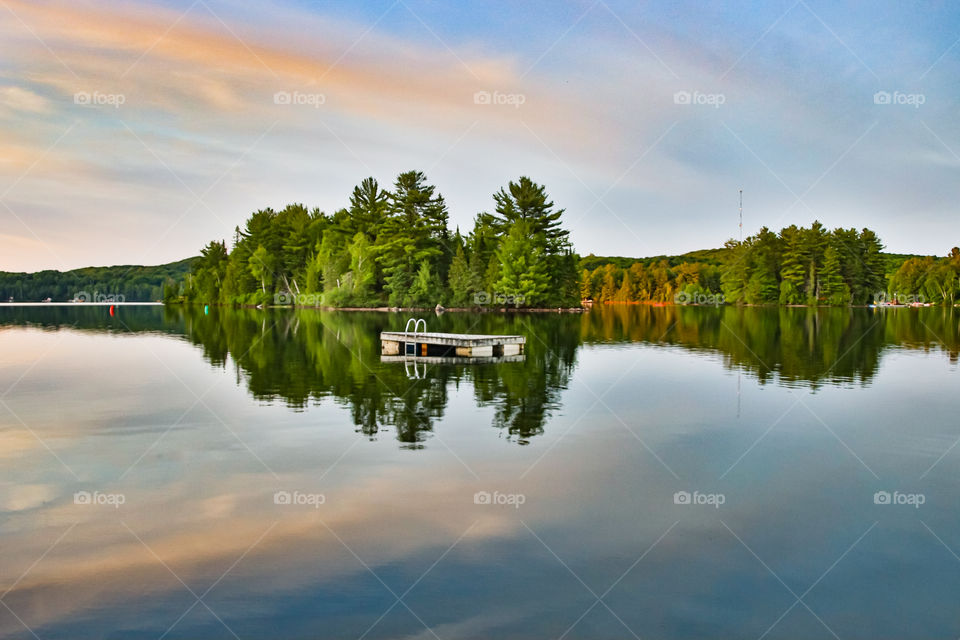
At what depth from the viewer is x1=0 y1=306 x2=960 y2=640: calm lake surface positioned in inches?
276

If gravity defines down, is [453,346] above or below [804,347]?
above

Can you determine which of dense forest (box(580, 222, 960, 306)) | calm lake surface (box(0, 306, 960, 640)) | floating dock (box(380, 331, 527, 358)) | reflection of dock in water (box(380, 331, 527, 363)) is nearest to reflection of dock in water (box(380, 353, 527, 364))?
reflection of dock in water (box(380, 331, 527, 363))

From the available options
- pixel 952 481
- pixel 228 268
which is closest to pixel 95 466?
pixel 952 481

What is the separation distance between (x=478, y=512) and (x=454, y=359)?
778 inches

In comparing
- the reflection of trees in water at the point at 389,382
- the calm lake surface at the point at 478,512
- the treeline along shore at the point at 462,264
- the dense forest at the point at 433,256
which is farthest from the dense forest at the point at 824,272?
the calm lake surface at the point at 478,512

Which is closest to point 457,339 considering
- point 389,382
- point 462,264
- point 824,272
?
point 389,382

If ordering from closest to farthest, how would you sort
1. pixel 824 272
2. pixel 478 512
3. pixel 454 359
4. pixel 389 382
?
pixel 478 512
pixel 389 382
pixel 454 359
pixel 824 272

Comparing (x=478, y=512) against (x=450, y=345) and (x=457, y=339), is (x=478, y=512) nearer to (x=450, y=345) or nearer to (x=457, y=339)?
(x=457, y=339)

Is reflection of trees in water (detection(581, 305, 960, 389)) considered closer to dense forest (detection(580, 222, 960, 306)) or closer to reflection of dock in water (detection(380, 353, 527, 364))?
reflection of dock in water (detection(380, 353, 527, 364))

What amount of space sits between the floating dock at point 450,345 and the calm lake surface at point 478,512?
854 centimetres

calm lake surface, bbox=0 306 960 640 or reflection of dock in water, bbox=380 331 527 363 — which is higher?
reflection of dock in water, bbox=380 331 527 363

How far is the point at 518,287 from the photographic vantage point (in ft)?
288

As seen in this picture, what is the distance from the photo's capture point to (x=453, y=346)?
31.7 meters

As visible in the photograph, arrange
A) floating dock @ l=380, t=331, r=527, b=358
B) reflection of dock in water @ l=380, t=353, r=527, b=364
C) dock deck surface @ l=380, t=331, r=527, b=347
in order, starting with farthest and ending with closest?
1. floating dock @ l=380, t=331, r=527, b=358
2. dock deck surface @ l=380, t=331, r=527, b=347
3. reflection of dock in water @ l=380, t=353, r=527, b=364
